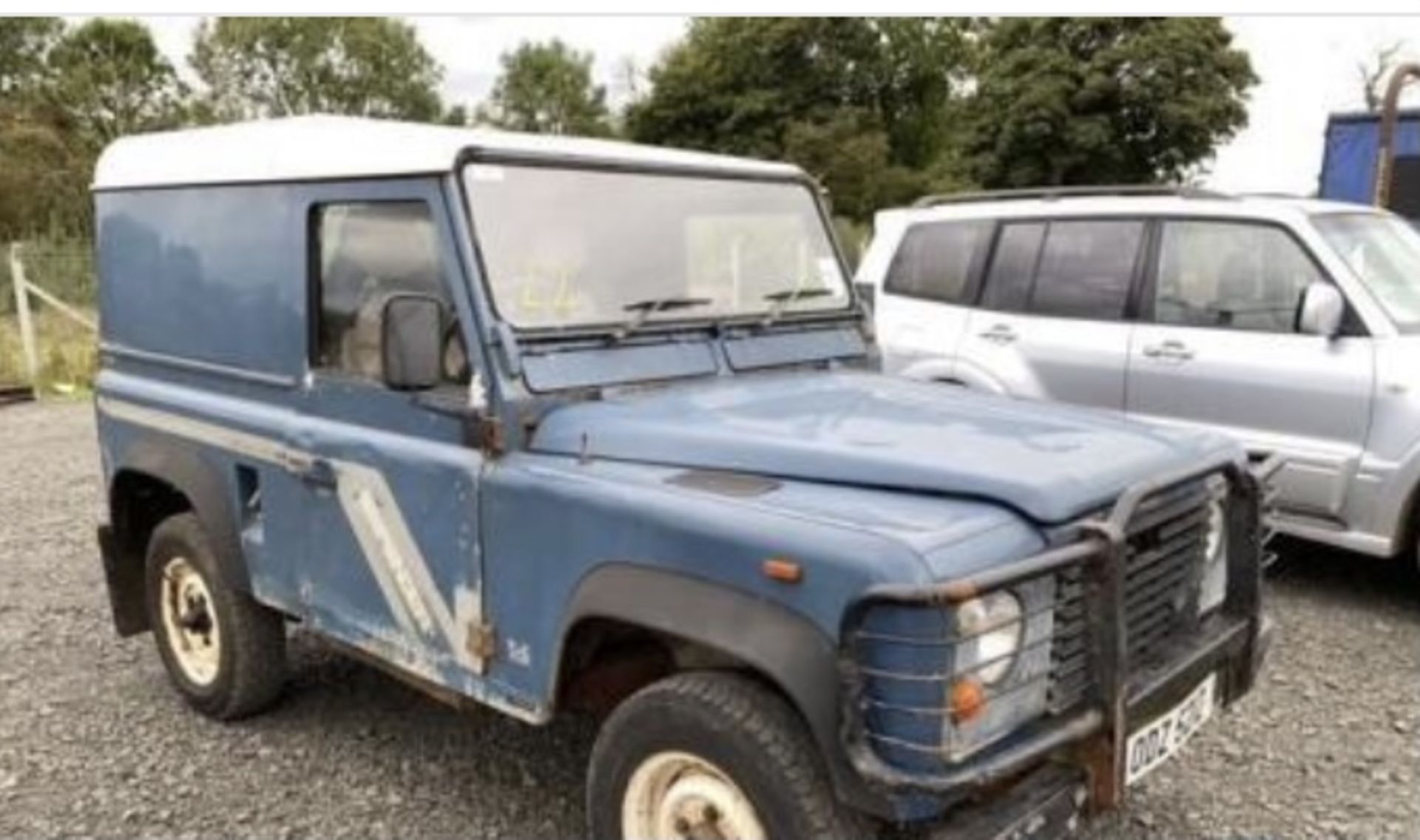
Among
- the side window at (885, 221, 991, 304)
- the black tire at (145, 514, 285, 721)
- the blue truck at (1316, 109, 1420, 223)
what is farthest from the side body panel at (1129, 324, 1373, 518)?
the blue truck at (1316, 109, 1420, 223)

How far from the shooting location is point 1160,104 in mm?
38219

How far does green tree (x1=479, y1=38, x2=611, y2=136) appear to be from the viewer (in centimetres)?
6044

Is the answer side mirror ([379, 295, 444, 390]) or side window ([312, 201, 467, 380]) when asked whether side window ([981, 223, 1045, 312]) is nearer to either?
side window ([312, 201, 467, 380])

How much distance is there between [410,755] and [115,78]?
47.8 metres

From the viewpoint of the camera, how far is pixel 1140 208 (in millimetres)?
6621

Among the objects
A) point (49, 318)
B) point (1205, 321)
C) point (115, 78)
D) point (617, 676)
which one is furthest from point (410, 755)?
point (115, 78)

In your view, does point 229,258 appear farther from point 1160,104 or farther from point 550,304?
point 1160,104

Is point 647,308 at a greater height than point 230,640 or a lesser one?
greater

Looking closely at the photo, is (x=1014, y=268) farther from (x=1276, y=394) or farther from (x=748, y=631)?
(x=748, y=631)

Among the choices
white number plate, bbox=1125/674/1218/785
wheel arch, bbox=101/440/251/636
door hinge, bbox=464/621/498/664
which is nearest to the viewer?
white number plate, bbox=1125/674/1218/785

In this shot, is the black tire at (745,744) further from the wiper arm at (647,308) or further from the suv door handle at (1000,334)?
the suv door handle at (1000,334)

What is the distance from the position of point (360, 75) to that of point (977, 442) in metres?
58.6

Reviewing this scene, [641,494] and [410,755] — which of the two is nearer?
[641,494]

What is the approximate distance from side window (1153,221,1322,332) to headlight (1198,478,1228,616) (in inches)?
117
